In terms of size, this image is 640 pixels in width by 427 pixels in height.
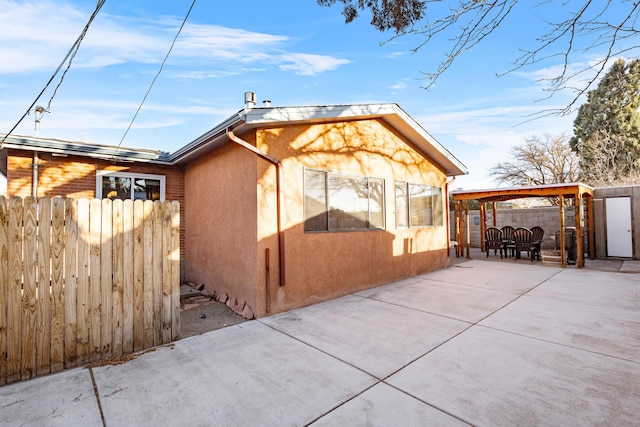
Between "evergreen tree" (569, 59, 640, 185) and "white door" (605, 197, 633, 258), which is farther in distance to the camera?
"evergreen tree" (569, 59, 640, 185)

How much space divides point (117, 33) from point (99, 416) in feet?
20.4

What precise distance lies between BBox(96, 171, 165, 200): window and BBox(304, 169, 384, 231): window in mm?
4194

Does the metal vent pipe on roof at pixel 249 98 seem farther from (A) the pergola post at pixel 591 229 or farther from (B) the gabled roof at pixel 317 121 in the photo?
(A) the pergola post at pixel 591 229

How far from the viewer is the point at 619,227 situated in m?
10.2

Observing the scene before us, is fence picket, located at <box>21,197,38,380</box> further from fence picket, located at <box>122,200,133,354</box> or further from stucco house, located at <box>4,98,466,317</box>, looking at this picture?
stucco house, located at <box>4,98,466,317</box>

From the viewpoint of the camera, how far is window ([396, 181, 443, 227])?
728 centimetres

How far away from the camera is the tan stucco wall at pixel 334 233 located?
4832 mm

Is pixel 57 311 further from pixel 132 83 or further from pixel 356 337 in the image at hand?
pixel 132 83

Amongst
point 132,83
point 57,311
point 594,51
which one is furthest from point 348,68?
point 57,311

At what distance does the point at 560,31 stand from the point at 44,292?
17.7 feet

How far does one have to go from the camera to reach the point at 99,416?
230 cm

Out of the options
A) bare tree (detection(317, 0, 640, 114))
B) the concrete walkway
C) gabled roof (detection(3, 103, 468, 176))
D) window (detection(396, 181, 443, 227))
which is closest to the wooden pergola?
window (detection(396, 181, 443, 227))

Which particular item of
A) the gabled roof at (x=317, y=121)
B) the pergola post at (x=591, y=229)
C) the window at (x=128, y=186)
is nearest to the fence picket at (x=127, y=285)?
the gabled roof at (x=317, y=121)

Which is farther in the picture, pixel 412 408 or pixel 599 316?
pixel 599 316
